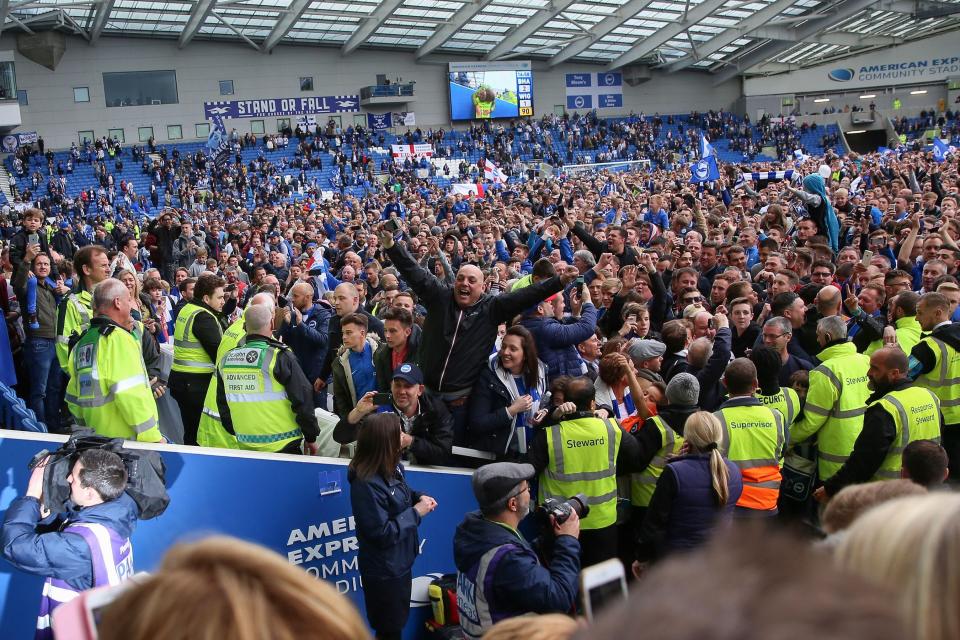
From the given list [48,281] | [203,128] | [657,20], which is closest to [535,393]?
[48,281]

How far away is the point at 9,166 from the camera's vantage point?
37.9 metres

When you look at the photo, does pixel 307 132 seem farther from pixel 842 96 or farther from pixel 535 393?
pixel 535 393

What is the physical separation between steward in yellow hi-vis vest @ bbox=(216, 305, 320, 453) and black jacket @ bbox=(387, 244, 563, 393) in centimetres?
72

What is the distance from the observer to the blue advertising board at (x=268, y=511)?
3.86 m

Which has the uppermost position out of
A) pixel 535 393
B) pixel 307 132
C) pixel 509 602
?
pixel 307 132

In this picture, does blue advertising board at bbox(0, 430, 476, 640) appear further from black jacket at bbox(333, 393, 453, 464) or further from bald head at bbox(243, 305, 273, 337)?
bald head at bbox(243, 305, 273, 337)

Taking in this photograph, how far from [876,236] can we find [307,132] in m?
39.8

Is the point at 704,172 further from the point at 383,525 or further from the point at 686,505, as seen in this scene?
the point at 383,525

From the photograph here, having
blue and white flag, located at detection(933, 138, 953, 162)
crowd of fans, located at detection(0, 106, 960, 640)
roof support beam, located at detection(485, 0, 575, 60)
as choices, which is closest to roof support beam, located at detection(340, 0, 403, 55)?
roof support beam, located at detection(485, 0, 575, 60)

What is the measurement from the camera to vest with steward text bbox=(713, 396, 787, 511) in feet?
13.5

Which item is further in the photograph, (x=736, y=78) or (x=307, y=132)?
(x=736, y=78)

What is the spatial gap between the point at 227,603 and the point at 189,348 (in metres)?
5.11

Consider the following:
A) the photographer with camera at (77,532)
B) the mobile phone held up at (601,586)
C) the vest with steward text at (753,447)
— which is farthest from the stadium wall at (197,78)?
the mobile phone held up at (601,586)

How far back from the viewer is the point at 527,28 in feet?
135
